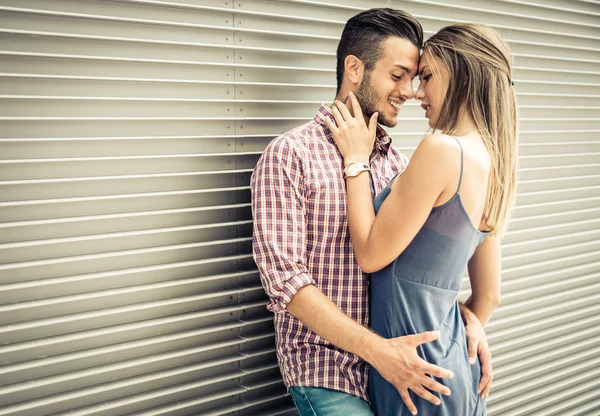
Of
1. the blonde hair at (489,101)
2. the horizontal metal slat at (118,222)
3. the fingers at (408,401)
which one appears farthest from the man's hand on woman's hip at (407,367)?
the horizontal metal slat at (118,222)

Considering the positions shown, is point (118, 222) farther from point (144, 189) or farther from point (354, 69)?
point (354, 69)

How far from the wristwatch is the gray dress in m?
0.11

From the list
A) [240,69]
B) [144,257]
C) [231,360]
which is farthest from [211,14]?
[231,360]

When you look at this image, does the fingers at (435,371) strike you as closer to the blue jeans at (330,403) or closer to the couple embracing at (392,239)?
the couple embracing at (392,239)

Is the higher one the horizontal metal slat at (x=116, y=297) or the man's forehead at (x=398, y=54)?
the man's forehead at (x=398, y=54)

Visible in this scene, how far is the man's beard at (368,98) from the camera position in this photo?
7.73ft

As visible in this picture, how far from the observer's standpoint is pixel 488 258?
94.2 inches

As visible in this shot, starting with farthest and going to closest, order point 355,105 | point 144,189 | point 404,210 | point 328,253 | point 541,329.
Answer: point 541,329, point 355,105, point 144,189, point 328,253, point 404,210

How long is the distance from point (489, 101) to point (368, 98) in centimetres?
53

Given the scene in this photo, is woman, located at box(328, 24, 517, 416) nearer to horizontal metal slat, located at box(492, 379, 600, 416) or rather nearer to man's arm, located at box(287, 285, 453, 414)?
man's arm, located at box(287, 285, 453, 414)

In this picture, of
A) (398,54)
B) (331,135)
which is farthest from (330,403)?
(398,54)

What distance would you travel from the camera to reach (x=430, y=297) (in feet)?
6.61

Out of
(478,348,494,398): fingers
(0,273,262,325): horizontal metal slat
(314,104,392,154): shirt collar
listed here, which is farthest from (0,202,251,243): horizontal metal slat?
(478,348,494,398): fingers

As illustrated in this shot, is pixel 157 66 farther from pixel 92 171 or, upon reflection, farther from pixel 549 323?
pixel 549 323
